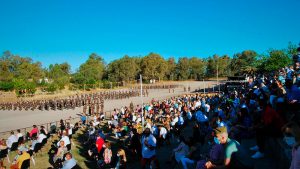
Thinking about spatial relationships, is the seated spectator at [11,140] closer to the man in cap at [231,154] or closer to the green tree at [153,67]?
the man in cap at [231,154]

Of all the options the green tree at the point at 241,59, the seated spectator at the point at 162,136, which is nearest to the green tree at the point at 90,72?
the green tree at the point at 241,59

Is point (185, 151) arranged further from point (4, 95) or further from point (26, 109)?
point (4, 95)

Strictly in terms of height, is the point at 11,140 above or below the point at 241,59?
below

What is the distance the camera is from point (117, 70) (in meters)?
93.2

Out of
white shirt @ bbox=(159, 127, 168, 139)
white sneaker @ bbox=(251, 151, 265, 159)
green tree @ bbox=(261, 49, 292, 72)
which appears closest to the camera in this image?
white sneaker @ bbox=(251, 151, 265, 159)

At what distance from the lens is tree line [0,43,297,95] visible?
67.3 meters

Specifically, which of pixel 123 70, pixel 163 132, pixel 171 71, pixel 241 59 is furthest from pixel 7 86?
pixel 241 59

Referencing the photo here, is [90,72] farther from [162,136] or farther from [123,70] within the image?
[162,136]

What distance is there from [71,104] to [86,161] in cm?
2827

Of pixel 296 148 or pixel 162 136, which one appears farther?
pixel 162 136

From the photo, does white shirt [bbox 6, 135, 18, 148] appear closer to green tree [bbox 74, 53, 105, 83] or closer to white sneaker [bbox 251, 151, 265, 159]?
white sneaker [bbox 251, 151, 265, 159]

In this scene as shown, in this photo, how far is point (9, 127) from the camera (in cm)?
2488

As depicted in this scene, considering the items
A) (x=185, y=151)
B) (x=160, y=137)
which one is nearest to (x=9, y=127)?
(x=160, y=137)

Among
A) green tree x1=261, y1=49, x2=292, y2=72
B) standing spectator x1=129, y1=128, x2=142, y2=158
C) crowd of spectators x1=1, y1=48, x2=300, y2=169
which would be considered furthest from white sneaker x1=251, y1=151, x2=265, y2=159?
green tree x1=261, y1=49, x2=292, y2=72
